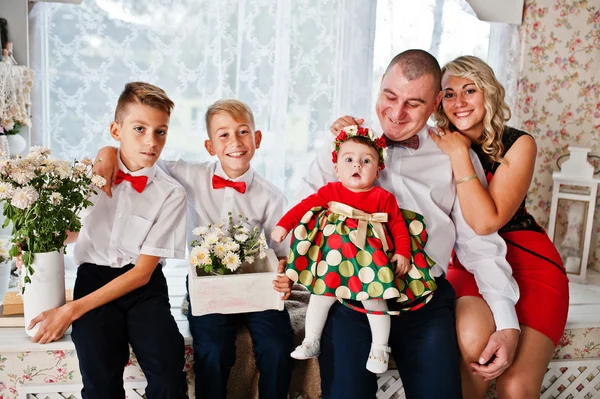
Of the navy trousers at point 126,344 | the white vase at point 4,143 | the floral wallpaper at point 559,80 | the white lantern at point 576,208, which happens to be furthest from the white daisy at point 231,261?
the floral wallpaper at point 559,80

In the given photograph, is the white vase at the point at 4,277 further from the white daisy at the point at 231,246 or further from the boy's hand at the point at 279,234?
the boy's hand at the point at 279,234

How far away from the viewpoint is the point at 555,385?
2.38 meters

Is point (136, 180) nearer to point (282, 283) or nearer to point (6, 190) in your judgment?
point (6, 190)

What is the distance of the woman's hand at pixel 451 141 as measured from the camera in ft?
6.67

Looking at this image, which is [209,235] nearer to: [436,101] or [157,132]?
[157,132]

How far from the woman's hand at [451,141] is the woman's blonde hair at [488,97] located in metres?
0.08

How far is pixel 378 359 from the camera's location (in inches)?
67.2

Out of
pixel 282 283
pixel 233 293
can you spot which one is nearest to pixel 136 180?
pixel 233 293

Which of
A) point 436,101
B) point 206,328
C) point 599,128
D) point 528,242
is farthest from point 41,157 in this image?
point 599,128

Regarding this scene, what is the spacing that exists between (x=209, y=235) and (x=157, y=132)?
421 mm

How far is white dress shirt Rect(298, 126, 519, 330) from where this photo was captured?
1.96 metres

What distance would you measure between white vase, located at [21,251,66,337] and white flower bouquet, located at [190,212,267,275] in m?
0.45

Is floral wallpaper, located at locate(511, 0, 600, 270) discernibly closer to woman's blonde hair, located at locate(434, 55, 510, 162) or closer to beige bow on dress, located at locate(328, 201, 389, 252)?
woman's blonde hair, located at locate(434, 55, 510, 162)

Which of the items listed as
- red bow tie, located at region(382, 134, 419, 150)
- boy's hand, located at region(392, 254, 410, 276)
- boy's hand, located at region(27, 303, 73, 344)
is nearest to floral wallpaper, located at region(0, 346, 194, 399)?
boy's hand, located at region(27, 303, 73, 344)
